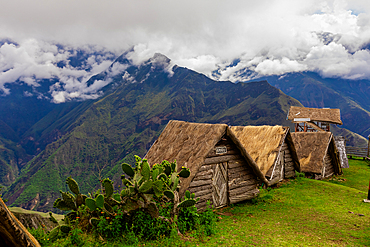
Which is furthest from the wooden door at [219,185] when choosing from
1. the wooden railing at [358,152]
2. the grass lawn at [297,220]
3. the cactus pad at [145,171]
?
the wooden railing at [358,152]

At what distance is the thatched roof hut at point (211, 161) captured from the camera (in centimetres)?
1015

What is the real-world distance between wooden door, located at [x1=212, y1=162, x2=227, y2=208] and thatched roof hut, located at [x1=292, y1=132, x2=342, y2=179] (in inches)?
538

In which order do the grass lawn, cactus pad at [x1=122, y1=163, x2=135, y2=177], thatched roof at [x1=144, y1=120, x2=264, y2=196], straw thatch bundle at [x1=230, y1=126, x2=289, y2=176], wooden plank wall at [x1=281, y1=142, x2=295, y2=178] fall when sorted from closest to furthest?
cactus pad at [x1=122, y1=163, x2=135, y2=177], the grass lawn, thatched roof at [x1=144, y1=120, x2=264, y2=196], straw thatch bundle at [x1=230, y1=126, x2=289, y2=176], wooden plank wall at [x1=281, y1=142, x2=295, y2=178]

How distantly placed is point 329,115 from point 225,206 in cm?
3652

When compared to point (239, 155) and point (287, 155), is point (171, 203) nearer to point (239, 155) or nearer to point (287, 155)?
point (239, 155)

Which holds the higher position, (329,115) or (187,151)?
(329,115)

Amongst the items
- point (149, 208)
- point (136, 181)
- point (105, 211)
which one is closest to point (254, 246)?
point (149, 208)

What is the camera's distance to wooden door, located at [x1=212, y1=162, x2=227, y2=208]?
35.8ft

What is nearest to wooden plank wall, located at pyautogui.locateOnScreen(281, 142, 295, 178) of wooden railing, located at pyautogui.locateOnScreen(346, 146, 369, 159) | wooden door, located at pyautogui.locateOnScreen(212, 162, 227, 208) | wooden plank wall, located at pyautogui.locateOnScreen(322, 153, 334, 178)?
wooden plank wall, located at pyautogui.locateOnScreen(322, 153, 334, 178)

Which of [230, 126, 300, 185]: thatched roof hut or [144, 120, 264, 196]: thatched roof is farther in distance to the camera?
[230, 126, 300, 185]: thatched roof hut

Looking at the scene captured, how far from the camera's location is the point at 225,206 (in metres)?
11.5

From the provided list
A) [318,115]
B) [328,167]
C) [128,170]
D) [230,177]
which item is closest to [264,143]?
[230,177]

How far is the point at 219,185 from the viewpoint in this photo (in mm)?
11125

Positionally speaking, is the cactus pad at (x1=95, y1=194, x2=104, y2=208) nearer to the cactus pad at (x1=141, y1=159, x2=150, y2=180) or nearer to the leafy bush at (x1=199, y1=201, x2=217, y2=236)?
the cactus pad at (x1=141, y1=159, x2=150, y2=180)
